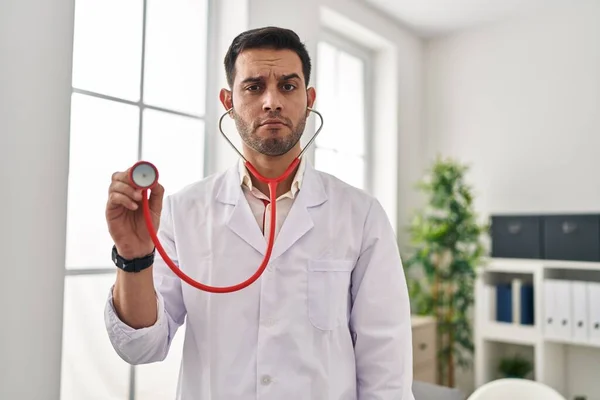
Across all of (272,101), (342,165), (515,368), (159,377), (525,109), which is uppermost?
(525,109)

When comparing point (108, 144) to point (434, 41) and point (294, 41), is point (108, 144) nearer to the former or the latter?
point (294, 41)

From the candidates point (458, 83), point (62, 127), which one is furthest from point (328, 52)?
point (62, 127)

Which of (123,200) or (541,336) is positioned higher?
(123,200)

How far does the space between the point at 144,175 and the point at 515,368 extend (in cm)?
285

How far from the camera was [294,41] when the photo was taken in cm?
126

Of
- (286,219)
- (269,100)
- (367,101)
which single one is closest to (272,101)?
(269,100)

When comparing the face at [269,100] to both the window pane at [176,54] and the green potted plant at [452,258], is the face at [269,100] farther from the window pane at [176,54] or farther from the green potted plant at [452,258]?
the green potted plant at [452,258]

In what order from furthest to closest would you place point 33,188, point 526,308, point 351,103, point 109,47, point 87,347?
point 351,103
point 526,308
point 109,47
point 87,347
point 33,188

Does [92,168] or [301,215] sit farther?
[92,168]

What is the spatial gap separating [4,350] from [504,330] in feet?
8.07

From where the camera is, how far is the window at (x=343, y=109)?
123 inches

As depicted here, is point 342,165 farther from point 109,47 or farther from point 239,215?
point 239,215

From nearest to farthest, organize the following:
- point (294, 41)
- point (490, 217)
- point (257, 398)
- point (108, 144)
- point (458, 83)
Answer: point (257, 398), point (294, 41), point (108, 144), point (490, 217), point (458, 83)

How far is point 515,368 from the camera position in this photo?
3.13m
